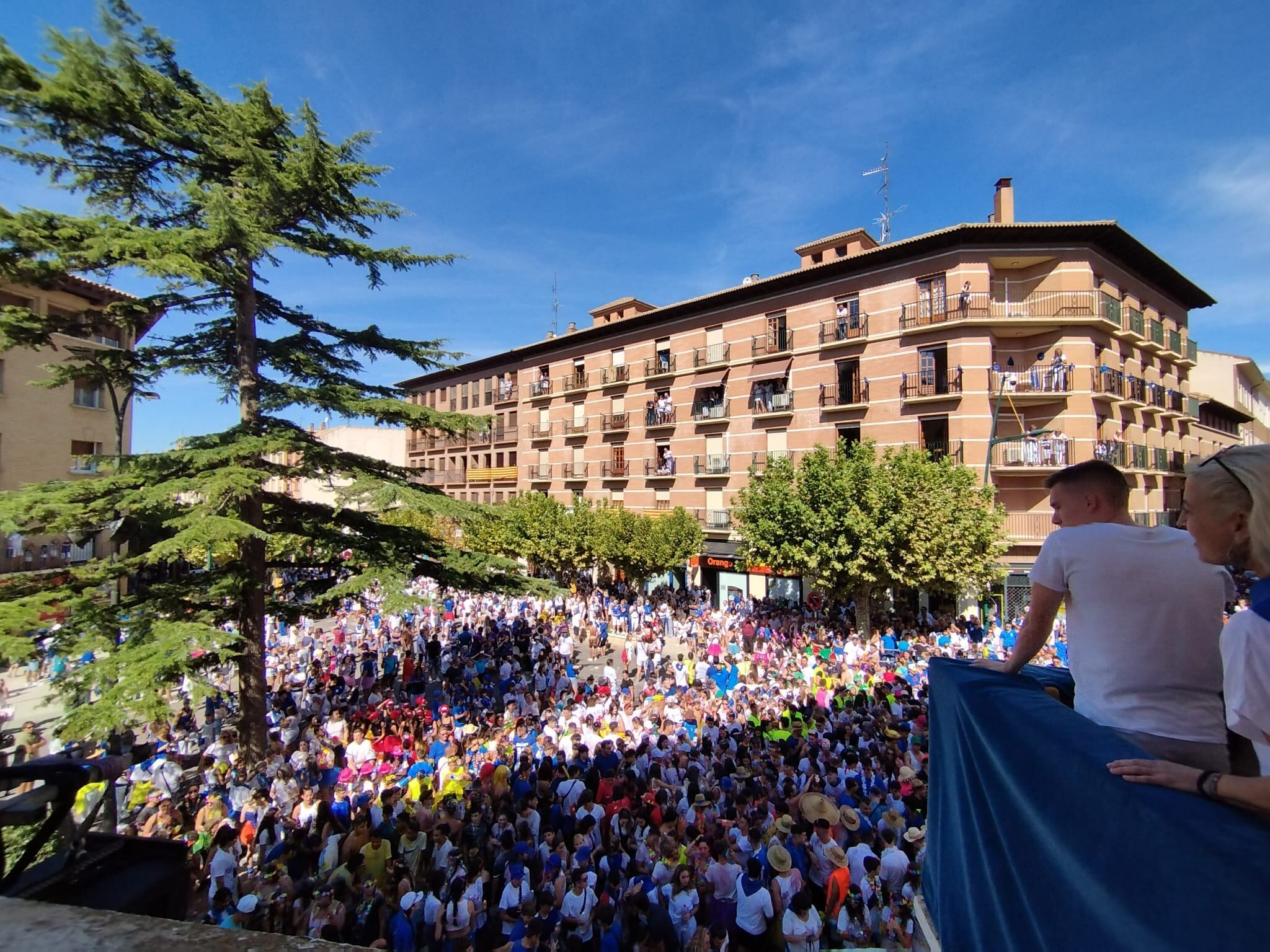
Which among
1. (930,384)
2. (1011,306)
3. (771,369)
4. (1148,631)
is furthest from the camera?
(771,369)

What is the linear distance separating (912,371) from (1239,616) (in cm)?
2522

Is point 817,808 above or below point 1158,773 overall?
below

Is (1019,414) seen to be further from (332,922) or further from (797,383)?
(332,922)

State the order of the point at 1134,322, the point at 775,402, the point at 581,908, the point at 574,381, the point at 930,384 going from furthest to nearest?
the point at 574,381
the point at 775,402
the point at 1134,322
the point at 930,384
the point at 581,908

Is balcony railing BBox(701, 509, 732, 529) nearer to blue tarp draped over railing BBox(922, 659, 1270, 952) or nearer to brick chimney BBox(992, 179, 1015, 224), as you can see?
brick chimney BBox(992, 179, 1015, 224)

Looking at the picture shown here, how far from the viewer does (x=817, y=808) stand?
25.2 ft

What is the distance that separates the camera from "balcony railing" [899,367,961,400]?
76.0 feet

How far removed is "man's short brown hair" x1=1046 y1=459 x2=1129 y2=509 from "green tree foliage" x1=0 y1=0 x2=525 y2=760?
10005mm

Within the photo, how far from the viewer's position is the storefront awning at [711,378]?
30.8 m

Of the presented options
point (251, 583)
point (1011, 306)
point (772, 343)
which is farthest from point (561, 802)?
point (772, 343)

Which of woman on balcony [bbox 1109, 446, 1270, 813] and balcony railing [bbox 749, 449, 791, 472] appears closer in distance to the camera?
woman on balcony [bbox 1109, 446, 1270, 813]

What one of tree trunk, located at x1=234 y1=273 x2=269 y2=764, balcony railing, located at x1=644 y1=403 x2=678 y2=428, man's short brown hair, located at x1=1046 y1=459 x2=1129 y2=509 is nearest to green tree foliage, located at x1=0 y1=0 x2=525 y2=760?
tree trunk, located at x1=234 y1=273 x2=269 y2=764

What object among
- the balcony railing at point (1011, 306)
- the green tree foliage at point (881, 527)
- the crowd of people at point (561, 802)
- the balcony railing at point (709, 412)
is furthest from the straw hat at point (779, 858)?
the balcony railing at point (709, 412)

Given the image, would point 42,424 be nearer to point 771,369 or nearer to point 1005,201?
A: point 771,369
